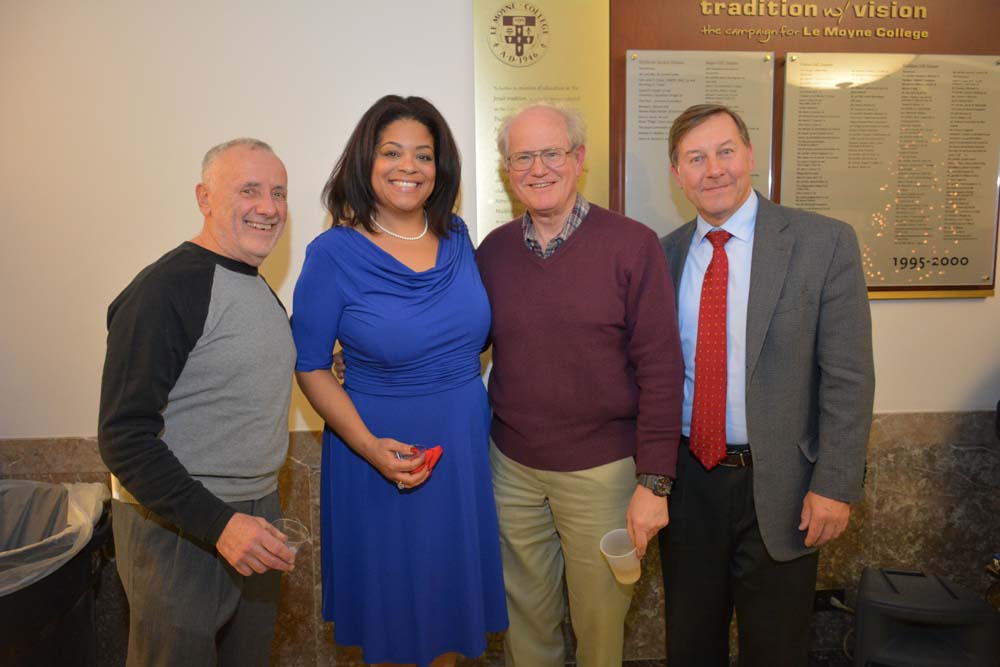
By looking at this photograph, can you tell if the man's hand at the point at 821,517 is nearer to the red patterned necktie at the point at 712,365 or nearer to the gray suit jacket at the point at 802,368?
the gray suit jacket at the point at 802,368

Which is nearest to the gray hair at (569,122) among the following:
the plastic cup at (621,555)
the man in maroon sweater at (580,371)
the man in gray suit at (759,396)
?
the man in maroon sweater at (580,371)

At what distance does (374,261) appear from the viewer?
1.61 meters

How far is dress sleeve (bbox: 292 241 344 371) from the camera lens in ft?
5.24

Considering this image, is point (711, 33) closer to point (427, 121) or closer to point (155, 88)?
point (427, 121)

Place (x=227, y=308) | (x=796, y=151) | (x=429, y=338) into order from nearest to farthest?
(x=227, y=308) < (x=429, y=338) < (x=796, y=151)

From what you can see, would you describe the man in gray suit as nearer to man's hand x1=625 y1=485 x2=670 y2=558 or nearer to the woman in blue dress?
man's hand x1=625 y1=485 x2=670 y2=558

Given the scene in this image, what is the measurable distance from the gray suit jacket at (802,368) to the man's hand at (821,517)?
0.02m

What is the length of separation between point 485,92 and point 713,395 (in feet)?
4.31

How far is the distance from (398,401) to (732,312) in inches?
36.3

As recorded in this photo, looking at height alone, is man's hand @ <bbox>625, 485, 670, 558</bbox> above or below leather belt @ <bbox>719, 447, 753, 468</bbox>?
below

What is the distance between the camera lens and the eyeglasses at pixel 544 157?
164 cm

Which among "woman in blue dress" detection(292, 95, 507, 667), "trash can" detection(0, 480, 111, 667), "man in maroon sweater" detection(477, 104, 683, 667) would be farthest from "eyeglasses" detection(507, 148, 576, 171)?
"trash can" detection(0, 480, 111, 667)

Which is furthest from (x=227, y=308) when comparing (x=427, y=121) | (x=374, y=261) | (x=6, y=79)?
(x=6, y=79)

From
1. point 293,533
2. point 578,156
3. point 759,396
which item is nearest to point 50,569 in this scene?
point 293,533
